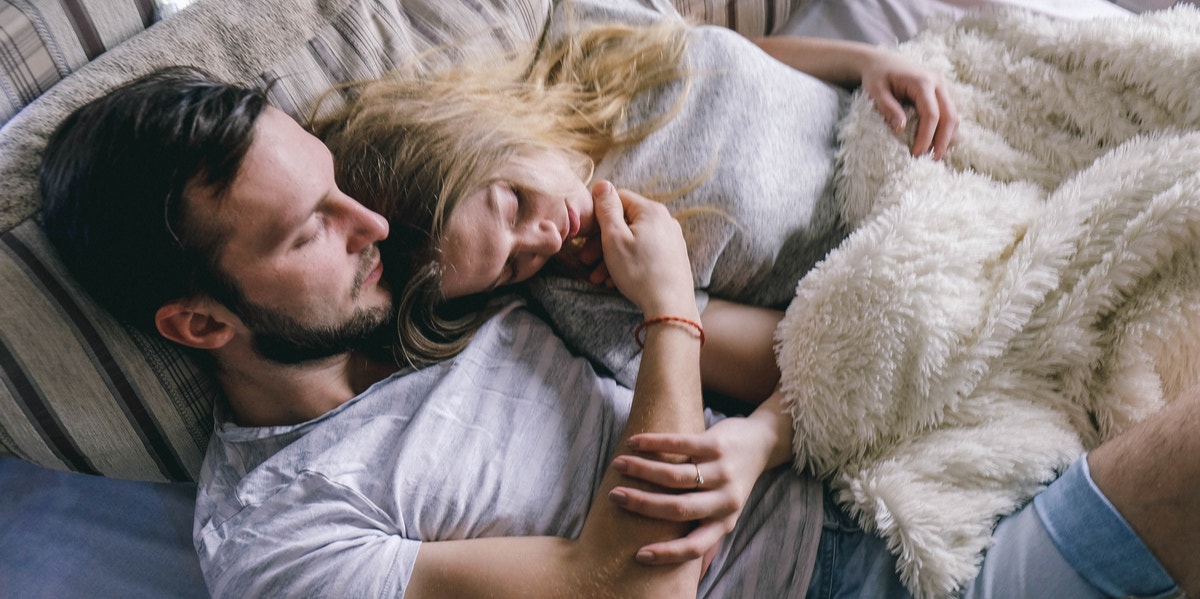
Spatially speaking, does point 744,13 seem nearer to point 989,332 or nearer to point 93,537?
point 989,332

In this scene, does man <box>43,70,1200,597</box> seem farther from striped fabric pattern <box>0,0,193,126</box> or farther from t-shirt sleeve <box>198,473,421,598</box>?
striped fabric pattern <box>0,0,193,126</box>

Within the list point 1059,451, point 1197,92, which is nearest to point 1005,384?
point 1059,451

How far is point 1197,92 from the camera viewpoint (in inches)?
38.4

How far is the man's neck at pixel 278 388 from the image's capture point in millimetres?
903

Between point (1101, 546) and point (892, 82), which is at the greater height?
point (892, 82)

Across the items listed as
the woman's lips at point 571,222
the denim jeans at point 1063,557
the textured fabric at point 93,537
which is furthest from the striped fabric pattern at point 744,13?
the textured fabric at point 93,537

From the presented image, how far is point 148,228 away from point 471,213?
1.08 feet

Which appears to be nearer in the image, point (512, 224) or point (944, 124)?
point (512, 224)

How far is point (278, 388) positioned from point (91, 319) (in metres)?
0.20

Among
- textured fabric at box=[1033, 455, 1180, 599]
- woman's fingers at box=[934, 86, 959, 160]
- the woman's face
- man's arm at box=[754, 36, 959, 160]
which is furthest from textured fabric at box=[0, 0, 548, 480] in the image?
textured fabric at box=[1033, 455, 1180, 599]

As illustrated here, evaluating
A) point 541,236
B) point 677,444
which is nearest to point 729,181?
point 541,236

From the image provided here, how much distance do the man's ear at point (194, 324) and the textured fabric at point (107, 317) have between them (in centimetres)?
7

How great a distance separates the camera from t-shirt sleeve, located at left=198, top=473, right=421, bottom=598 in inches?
30.2

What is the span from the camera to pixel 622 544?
2.64 ft
